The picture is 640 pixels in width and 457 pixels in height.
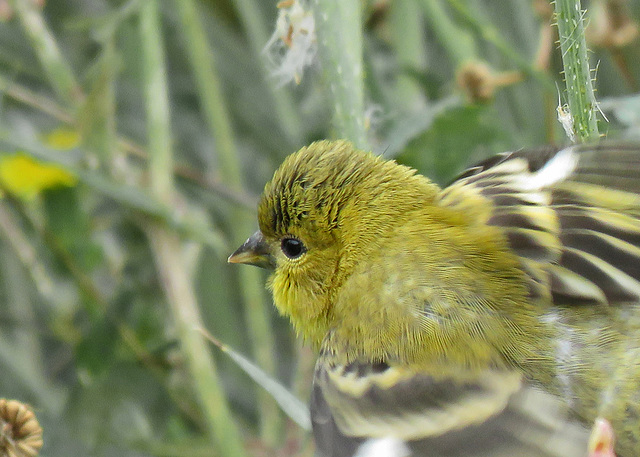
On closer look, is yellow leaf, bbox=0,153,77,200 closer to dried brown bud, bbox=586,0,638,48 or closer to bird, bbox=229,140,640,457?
bird, bbox=229,140,640,457

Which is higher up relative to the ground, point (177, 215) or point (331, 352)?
point (177, 215)

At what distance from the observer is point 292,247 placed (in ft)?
4.62

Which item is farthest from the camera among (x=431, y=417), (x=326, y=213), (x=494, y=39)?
(x=494, y=39)

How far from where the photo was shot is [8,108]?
258cm

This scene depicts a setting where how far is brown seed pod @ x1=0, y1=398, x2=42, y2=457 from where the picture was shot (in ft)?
3.43

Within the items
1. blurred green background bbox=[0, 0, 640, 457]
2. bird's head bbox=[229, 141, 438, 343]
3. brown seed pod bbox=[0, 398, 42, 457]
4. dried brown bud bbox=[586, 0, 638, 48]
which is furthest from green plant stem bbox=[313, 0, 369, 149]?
dried brown bud bbox=[586, 0, 638, 48]

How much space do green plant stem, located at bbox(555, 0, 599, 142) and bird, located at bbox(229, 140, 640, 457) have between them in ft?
0.22

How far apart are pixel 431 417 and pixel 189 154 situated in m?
1.79

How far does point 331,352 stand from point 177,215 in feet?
1.82

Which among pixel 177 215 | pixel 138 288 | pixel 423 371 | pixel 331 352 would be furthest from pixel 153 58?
pixel 423 371

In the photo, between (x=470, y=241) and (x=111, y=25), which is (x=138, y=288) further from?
(x=470, y=241)

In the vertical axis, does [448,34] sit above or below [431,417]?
above

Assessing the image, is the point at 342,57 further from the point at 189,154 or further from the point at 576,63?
the point at 189,154

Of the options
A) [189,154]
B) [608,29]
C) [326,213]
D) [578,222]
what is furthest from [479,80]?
[189,154]
